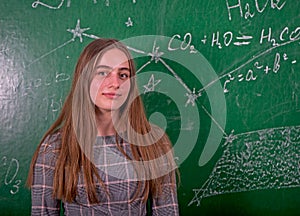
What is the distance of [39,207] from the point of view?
3.39ft

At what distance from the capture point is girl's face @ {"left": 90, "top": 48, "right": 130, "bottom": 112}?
1.04 meters

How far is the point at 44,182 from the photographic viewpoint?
40.6 inches

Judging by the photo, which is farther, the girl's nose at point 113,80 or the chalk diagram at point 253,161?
the chalk diagram at point 253,161

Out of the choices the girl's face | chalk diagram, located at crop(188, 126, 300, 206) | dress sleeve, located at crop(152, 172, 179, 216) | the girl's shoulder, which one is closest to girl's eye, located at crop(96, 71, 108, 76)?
the girl's face

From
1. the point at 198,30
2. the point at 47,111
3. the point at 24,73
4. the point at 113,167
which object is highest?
the point at 198,30

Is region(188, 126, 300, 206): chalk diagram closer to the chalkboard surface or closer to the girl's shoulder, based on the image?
the chalkboard surface

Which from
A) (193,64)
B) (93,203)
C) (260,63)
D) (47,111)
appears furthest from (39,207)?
(260,63)

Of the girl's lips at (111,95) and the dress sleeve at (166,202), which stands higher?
the girl's lips at (111,95)

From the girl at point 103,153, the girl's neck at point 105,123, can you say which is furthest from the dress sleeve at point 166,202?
the girl's neck at point 105,123

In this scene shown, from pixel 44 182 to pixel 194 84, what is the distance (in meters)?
0.56

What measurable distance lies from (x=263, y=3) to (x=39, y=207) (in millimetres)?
885

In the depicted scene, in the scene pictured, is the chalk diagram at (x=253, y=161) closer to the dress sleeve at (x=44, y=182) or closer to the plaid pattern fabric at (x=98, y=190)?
the plaid pattern fabric at (x=98, y=190)

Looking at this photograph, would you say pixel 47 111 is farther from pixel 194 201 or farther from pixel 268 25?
pixel 268 25

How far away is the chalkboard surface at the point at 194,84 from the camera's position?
4.30 feet
